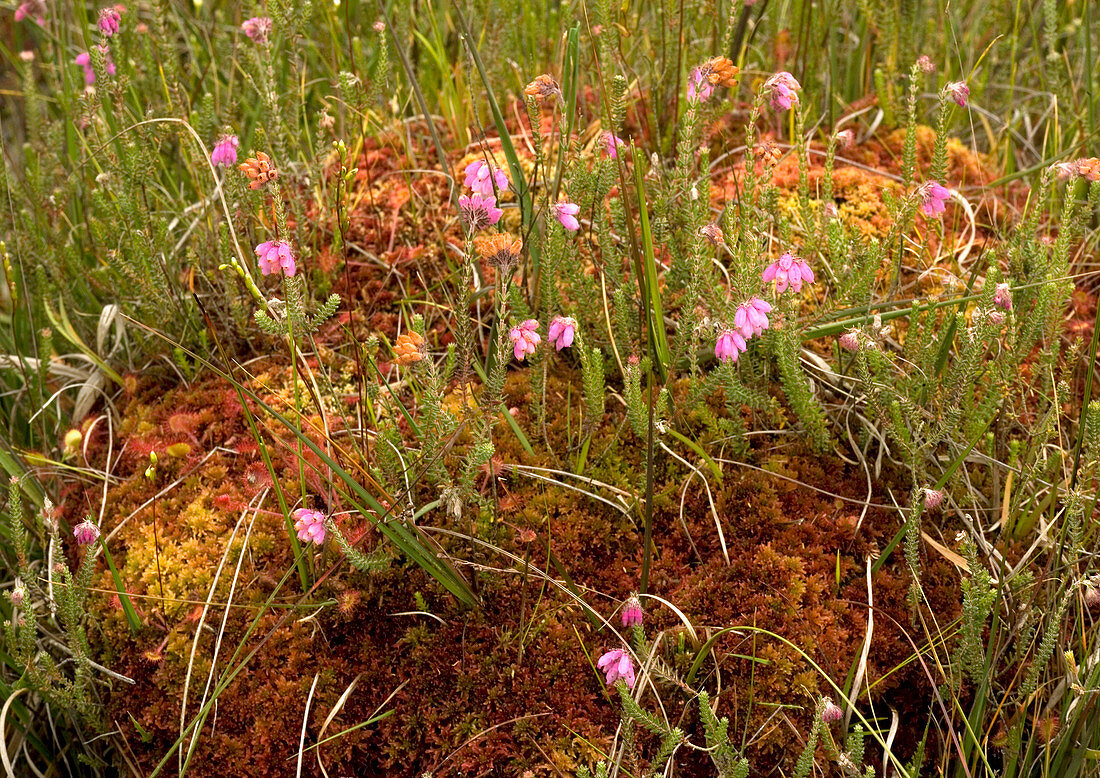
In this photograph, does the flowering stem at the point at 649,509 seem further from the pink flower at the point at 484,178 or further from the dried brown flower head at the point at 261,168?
the dried brown flower head at the point at 261,168

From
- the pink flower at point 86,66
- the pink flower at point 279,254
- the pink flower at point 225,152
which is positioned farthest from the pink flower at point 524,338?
the pink flower at point 86,66

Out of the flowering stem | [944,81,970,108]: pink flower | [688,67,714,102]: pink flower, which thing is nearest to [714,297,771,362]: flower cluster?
the flowering stem

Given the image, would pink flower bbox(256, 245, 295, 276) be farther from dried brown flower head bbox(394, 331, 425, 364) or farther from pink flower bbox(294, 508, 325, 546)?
pink flower bbox(294, 508, 325, 546)

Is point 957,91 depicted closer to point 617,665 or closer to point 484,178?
point 484,178

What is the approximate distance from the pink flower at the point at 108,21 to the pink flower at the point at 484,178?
1.15 meters

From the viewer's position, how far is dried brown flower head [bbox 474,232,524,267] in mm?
1754

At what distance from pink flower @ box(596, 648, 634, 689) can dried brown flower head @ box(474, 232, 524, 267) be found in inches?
32.7

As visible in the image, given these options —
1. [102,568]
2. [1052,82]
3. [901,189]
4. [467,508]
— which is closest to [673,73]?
[901,189]

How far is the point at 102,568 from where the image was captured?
2312 mm

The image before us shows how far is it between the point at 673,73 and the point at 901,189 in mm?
922

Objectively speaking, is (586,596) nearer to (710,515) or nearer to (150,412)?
(710,515)

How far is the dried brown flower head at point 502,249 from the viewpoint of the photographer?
5.75 ft

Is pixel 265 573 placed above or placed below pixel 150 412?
below

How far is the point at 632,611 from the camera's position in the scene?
1821 mm
